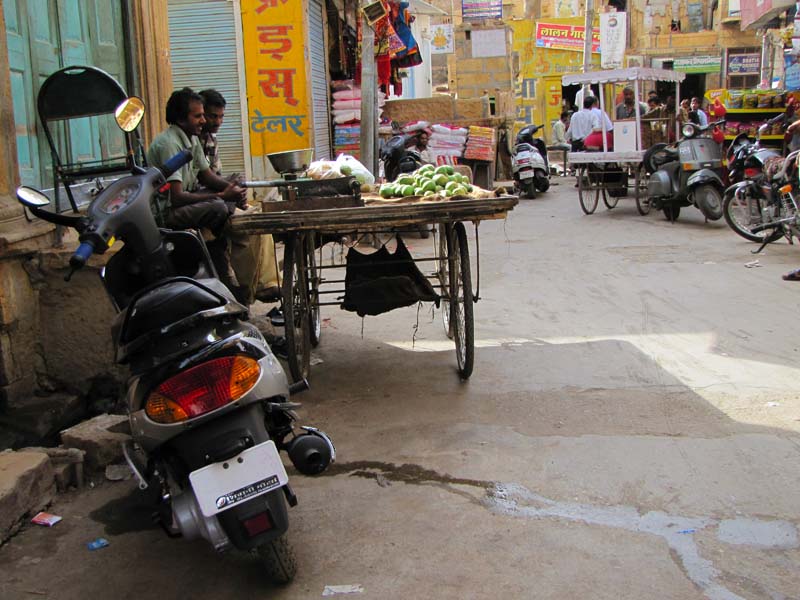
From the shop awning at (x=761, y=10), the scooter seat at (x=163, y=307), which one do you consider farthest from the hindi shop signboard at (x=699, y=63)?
the scooter seat at (x=163, y=307)

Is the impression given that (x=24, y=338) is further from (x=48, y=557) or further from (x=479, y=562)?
(x=479, y=562)

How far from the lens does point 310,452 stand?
2834 mm

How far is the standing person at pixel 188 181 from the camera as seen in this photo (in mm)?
4852

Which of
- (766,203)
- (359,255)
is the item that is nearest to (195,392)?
(359,255)

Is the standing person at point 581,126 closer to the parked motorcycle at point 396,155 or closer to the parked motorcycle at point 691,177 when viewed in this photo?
the parked motorcycle at point 691,177

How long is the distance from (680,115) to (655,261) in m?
5.79

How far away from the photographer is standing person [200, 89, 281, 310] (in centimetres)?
549

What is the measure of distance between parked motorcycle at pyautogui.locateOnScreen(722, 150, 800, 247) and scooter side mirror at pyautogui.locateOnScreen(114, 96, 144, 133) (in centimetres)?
712

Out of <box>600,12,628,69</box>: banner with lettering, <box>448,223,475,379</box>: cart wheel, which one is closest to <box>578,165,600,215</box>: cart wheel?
<box>448,223,475,379</box>: cart wheel

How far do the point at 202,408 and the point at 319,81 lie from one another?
1054cm

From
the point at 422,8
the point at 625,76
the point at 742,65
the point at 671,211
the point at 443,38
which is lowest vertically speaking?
the point at 671,211

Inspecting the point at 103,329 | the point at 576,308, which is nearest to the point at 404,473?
the point at 103,329

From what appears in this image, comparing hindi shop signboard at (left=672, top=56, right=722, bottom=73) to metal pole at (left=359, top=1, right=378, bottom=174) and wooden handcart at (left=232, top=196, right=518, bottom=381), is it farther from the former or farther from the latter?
wooden handcart at (left=232, top=196, right=518, bottom=381)

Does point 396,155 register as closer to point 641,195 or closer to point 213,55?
point 213,55
